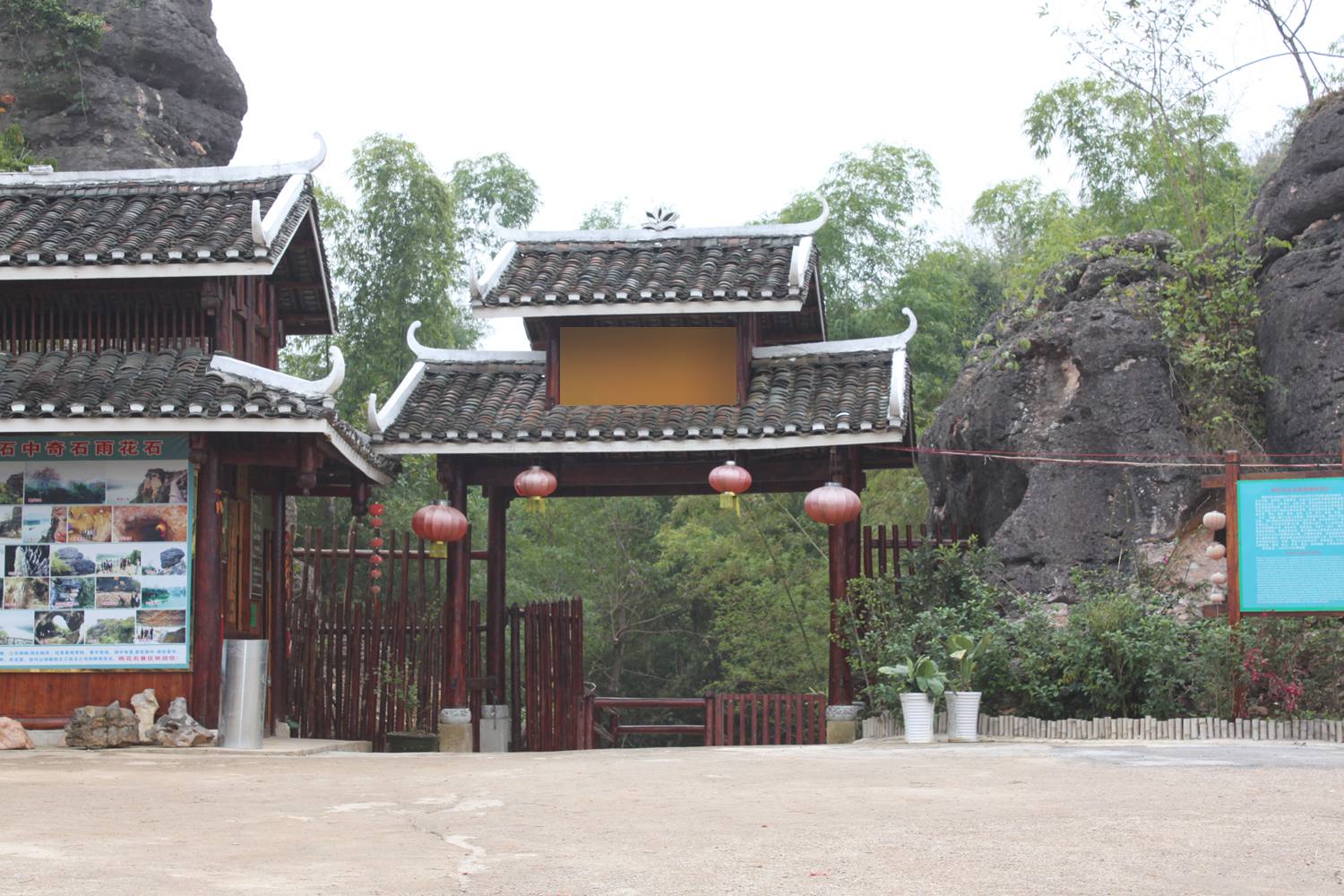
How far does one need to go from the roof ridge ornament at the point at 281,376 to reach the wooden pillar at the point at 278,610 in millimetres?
2017

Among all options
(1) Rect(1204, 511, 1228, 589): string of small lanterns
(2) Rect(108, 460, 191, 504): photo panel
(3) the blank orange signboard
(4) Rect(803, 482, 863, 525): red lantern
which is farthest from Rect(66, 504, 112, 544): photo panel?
(1) Rect(1204, 511, 1228, 589): string of small lanterns

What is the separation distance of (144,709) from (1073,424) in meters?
8.77

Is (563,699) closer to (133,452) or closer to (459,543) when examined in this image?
A: (459,543)

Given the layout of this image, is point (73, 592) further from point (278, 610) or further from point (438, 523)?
point (438, 523)

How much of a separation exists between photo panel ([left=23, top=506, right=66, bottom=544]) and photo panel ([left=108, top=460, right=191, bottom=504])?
41 centimetres

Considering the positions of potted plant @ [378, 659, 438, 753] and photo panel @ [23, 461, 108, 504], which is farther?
potted plant @ [378, 659, 438, 753]

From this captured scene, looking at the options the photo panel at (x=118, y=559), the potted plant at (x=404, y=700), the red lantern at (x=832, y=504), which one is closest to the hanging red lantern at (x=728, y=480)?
the red lantern at (x=832, y=504)

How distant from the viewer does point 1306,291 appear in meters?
14.0

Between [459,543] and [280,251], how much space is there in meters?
3.21

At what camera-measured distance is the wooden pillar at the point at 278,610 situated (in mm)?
13977

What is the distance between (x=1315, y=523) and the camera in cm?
1070

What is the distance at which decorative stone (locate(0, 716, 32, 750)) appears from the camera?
11336mm

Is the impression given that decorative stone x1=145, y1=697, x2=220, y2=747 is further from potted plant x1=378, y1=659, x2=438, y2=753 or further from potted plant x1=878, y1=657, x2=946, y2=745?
potted plant x1=878, y1=657, x2=946, y2=745

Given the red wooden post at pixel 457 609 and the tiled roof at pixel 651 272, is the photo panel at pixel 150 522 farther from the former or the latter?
the tiled roof at pixel 651 272
